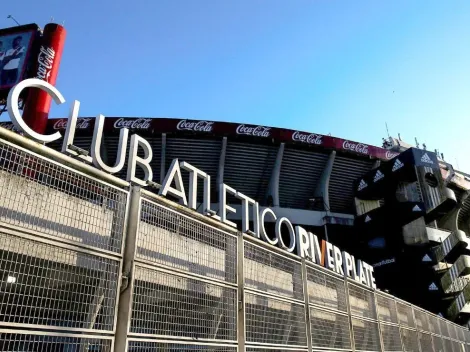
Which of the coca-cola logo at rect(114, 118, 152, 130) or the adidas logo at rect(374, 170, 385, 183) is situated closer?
the adidas logo at rect(374, 170, 385, 183)

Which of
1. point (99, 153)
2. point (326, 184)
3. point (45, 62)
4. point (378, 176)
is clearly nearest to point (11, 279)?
point (99, 153)

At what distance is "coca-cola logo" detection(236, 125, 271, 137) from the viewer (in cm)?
3041

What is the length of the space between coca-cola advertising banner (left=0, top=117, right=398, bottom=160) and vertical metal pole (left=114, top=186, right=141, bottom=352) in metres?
26.2

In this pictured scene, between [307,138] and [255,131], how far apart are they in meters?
4.56

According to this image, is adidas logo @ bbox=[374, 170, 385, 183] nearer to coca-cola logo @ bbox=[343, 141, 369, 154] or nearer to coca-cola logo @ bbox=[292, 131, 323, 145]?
coca-cola logo @ bbox=[343, 141, 369, 154]

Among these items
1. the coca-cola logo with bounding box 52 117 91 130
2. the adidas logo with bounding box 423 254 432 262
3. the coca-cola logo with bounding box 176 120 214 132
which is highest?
the coca-cola logo with bounding box 176 120 214 132

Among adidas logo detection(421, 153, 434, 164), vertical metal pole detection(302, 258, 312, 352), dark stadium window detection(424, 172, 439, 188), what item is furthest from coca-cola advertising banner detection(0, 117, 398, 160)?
vertical metal pole detection(302, 258, 312, 352)

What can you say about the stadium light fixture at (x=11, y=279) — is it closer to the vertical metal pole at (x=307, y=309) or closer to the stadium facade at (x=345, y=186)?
the vertical metal pole at (x=307, y=309)

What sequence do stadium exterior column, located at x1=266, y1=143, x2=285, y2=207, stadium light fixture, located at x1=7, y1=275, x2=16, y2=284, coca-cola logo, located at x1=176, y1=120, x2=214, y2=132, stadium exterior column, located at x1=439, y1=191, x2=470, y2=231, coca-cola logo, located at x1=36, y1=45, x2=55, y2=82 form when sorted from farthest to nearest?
stadium exterior column, located at x1=439, y1=191, x2=470, y2=231 → stadium exterior column, located at x1=266, y1=143, x2=285, y2=207 → coca-cola logo, located at x1=176, y1=120, x2=214, y2=132 → coca-cola logo, located at x1=36, y1=45, x2=55, y2=82 → stadium light fixture, located at x1=7, y1=275, x2=16, y2=284

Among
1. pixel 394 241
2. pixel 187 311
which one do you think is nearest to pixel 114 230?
pixel 187 311

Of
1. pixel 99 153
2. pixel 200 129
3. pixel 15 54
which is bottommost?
pixel 99 153

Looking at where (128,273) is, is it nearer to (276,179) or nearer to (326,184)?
(276,179)

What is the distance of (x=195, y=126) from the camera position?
3009 centimetres

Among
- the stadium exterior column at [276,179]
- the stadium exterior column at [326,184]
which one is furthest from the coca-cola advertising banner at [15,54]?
the stadium exterior column at [326,184]
